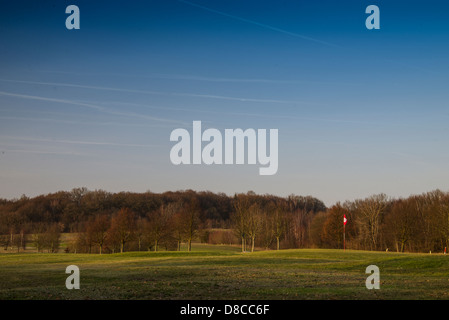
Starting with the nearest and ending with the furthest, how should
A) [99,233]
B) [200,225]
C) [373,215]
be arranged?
[99,233]
[200,225]
[373,215]

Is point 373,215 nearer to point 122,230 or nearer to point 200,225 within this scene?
point 200,225

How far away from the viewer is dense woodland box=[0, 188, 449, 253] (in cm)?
9662

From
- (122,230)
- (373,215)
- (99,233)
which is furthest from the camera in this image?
(373,215)

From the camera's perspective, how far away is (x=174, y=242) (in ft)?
353

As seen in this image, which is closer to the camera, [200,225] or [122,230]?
[122,230]

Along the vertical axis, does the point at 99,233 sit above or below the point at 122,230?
below

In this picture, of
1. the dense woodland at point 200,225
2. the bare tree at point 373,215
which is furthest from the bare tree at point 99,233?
the bare tree at point 373,215

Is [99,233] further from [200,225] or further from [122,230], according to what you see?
[200,225]

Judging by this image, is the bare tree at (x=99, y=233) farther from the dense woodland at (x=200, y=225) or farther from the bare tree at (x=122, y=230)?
the bare tree at (x=122, y=230)

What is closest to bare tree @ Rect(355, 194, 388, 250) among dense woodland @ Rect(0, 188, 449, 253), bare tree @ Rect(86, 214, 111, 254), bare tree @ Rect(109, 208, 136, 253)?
dense woodland @ Rect(0, 188, 449, 253)

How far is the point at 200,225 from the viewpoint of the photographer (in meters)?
106

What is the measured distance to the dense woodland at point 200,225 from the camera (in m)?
96.6

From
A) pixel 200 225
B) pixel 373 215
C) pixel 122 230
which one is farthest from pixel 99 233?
pixel 373 215
